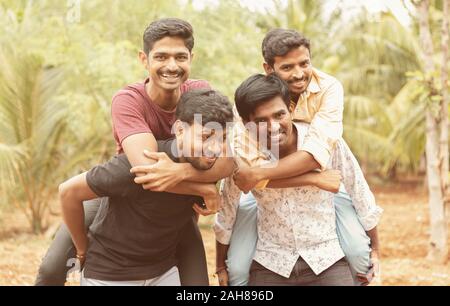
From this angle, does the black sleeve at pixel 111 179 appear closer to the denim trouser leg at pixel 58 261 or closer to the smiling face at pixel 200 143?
the smiling face at pixel 200 143

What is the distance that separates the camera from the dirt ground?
23.8 feet

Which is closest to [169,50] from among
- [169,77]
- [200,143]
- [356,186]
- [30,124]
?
[169,77]

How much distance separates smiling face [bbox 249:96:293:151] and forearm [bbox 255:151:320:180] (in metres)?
0.09

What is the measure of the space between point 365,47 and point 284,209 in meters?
14.5

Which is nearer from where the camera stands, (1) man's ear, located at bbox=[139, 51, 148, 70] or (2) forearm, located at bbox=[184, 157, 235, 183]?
(2) forearm, located at bbox=[184, 157, 235, 183]

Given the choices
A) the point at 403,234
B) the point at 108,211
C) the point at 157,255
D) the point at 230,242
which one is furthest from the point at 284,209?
the point at 403,234

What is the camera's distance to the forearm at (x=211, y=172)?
2.76 metres

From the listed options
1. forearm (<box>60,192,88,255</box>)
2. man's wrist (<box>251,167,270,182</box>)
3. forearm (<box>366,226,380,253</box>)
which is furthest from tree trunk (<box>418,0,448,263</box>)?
forearm (<box>60,192,88,255</box>)

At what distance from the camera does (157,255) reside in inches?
115

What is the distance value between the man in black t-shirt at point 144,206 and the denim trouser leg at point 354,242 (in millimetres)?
731

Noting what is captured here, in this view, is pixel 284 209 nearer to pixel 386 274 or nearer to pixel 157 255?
pixel 157 255

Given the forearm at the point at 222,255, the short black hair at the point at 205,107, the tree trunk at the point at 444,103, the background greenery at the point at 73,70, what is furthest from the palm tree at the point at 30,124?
the short black hair at the point at 205,107

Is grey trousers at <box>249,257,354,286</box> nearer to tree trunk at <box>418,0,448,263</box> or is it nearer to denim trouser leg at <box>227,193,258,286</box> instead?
denim trouser leg at <box>227,193,258,286</box>

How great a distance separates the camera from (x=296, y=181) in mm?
3010
